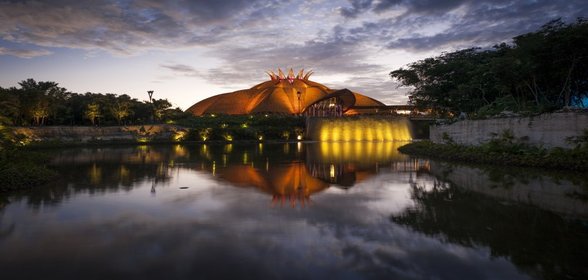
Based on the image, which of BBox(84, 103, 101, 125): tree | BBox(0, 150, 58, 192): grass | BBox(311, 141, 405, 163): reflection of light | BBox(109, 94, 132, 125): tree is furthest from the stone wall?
BBox(0, 150, 58, 192): grass

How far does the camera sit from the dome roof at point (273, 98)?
7531 centimetres

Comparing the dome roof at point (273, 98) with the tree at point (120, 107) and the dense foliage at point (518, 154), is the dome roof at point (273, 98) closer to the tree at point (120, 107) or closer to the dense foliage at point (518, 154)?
the tree at point (120, 107)

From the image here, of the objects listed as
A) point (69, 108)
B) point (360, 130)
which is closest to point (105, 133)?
point (69, 108)

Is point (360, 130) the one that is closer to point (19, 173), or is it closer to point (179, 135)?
point (179, 135)

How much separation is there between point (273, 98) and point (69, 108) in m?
36.8

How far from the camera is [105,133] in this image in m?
40.7

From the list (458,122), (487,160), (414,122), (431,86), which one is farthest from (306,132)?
(487,160)

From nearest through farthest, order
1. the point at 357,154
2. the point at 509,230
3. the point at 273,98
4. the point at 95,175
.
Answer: the point at 509,230, the point at 95,175, the point at 357,154, the point at 273,98

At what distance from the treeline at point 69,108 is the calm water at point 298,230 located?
124 ft

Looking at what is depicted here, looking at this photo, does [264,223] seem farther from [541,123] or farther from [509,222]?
[541,123]

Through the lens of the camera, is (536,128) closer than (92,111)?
Yes

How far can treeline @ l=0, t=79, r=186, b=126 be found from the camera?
42938 mm

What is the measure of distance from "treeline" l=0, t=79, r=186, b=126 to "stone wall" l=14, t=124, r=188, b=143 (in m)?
4.40

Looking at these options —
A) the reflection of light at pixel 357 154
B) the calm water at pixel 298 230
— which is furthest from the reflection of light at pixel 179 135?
the calm water at pixel 298 230
